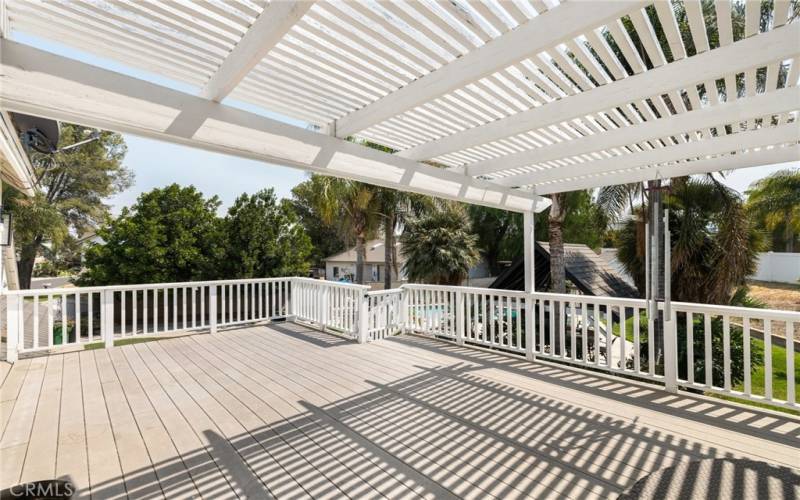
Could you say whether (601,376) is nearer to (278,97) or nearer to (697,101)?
(697,101)

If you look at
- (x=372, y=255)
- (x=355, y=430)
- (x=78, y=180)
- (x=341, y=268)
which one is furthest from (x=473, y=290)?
(x=78, y=180)

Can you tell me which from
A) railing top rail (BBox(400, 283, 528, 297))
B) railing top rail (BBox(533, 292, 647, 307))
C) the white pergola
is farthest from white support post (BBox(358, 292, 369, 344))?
the white pergola

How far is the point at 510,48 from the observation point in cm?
190

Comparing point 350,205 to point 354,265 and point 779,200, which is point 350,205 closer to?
point 354,265

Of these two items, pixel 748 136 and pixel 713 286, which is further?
pixel 713 286

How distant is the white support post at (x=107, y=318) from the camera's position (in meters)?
5.18

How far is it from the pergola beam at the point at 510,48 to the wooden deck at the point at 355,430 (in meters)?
2.31

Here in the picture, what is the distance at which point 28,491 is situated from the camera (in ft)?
A: 3.85

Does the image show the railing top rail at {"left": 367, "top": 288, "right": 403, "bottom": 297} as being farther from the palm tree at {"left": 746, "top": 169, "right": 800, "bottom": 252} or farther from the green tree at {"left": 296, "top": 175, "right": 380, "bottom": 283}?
the palm tree at {"left": 746, "top": 169, "right": 800, "bottom": 252}

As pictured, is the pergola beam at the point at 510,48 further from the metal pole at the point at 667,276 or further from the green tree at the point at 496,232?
the green tree at the point at 496,232

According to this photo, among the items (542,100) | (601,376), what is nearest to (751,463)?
(601,376)

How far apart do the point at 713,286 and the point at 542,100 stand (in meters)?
7.25

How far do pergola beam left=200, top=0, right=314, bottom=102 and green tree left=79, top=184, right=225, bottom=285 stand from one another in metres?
10.3

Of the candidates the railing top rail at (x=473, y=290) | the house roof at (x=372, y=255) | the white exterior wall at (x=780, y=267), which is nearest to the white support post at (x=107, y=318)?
the railing top rail at (x=473, y=290)
